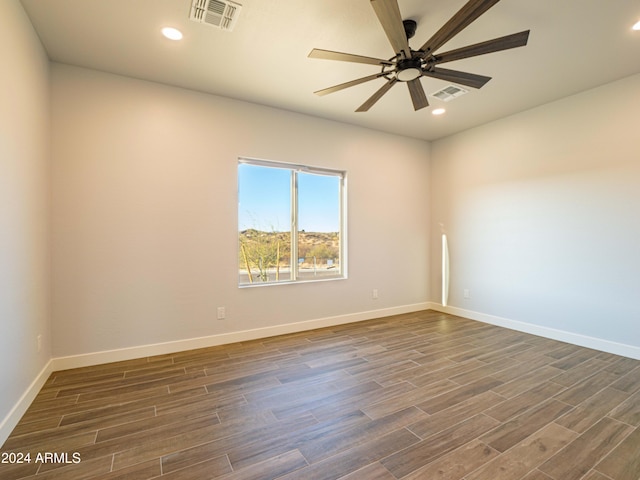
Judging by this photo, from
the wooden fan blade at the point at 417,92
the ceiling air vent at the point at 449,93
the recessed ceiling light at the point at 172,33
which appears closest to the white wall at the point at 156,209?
the recessed ceiling light at the point at 172,33

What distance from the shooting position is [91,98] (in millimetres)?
2939

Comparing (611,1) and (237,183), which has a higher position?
(611,1)

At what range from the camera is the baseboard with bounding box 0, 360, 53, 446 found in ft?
5.94

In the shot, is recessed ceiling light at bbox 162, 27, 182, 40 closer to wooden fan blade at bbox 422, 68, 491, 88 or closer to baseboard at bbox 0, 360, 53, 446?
wooden fan blade at bbox 422, 68, 491, 88

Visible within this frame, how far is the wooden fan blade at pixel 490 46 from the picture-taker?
1840mm

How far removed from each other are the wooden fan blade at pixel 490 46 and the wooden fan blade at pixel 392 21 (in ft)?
0.94

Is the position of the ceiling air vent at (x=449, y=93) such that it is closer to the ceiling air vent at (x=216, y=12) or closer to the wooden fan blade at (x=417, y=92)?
the wooden fan blade at (x=417, y=92)

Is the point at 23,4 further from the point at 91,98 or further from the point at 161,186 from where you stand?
the point at 161,186

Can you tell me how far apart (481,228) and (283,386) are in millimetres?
3694

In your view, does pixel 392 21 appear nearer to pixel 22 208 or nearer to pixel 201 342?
pixel 22 208

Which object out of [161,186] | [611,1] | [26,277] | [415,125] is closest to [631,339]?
[611,1]

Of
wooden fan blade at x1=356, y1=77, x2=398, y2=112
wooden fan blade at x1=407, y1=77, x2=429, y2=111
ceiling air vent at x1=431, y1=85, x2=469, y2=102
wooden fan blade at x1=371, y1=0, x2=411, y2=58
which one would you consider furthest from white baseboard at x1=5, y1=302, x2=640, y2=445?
wooden fan blade at x1=371, y1=0, x2=411, y2=58

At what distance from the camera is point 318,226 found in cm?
431

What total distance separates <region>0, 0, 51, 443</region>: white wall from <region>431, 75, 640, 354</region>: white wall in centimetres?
513
